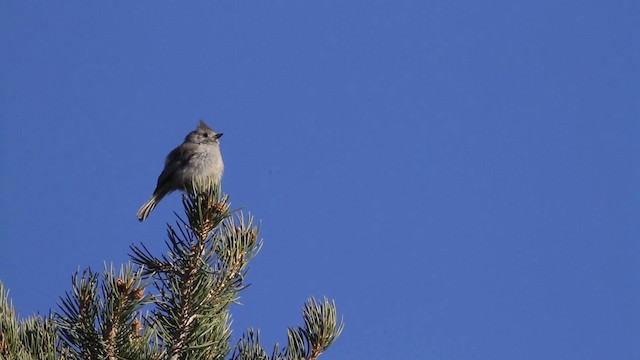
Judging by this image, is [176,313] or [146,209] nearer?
[176,313]

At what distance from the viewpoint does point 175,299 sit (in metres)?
2.92

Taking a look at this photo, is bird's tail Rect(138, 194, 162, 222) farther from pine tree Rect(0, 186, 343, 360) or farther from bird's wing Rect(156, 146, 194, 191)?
pine tree Rect(0, 186, 343, 360)

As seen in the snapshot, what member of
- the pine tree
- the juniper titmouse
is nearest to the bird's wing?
the juniper titmouse

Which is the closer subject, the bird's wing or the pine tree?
the pine tree

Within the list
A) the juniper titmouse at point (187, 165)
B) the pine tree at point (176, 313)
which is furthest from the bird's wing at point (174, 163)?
the pine tree at point (176, 313)

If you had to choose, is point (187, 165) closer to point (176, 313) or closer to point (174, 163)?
point (174, 163)

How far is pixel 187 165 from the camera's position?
8.85 m

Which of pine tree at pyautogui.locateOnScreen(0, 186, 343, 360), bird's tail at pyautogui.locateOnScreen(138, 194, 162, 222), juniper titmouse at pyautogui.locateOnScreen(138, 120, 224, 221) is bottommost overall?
pine tree at pyautogui.locateOnScreen(0, 186, 343, 360)

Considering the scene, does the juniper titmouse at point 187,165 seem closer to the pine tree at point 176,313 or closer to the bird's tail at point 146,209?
the bird's tail at point 146,209

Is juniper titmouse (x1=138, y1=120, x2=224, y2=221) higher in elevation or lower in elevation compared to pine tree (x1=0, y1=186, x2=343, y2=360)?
higher

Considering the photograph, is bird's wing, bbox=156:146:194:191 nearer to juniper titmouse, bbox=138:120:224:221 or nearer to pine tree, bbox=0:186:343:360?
juniper titmouse, bbox=138:120:224:221

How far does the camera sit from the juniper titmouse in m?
8.67

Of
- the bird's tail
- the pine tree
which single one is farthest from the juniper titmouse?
the pine tree

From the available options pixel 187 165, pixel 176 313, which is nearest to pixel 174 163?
pixel 187 165
